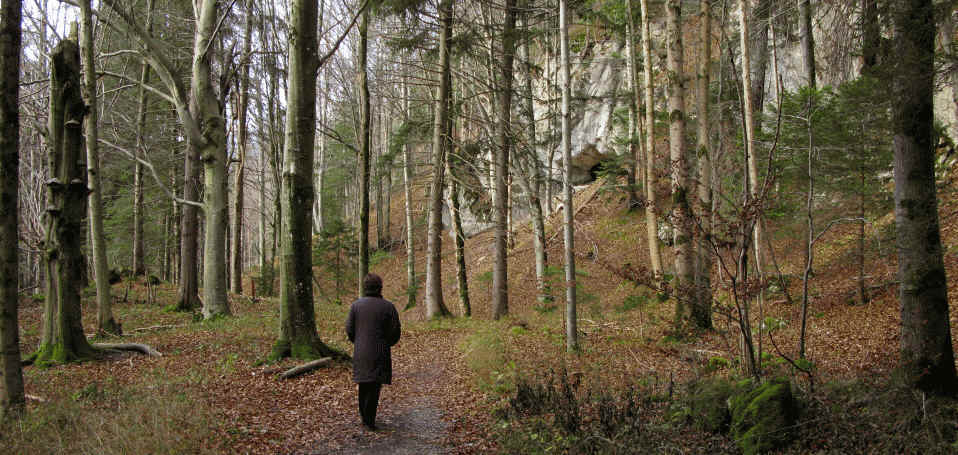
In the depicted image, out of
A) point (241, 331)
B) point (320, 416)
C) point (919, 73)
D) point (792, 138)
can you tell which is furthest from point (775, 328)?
point (241, 331)

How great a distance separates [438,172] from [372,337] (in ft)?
30.5

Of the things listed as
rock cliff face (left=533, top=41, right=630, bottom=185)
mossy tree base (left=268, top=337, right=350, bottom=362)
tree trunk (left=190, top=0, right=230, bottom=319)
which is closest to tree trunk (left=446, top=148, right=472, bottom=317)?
tree trunk (left=190, top=0, right=230, bottom=319)

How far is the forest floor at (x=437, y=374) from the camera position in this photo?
4.68 m

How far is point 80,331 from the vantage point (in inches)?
314

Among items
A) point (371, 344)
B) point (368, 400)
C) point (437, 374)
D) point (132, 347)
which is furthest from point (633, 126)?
point (132, 347)

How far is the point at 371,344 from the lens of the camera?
17.7ft

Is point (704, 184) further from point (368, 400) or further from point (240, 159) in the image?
point (240, 159)

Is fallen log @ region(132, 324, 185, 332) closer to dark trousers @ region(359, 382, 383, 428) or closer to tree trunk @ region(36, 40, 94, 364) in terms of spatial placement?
tree trunk @ region(36, 40, 94, 364)

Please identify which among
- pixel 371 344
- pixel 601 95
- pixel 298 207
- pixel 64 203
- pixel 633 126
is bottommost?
pixel 371 344

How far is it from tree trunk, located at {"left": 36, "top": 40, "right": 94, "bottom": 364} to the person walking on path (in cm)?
504

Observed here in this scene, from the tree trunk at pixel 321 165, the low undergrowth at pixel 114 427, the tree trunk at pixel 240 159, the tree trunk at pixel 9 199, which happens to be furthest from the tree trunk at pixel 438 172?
the tree trunk at pixel 321 165

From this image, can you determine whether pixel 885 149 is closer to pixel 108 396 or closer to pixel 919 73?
pixel 919 73

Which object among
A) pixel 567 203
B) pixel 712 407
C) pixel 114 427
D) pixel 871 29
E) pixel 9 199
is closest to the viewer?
pixel 114 427

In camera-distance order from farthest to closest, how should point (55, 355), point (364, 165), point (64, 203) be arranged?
point (364, 165) → point (55, 355) → point (64, 203)
